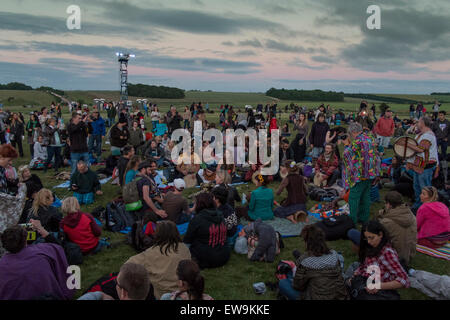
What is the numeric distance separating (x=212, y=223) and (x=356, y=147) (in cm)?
351

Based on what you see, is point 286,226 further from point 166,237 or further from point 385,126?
point 385,126

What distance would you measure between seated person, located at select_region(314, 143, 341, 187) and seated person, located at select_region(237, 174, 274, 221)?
3239 mm

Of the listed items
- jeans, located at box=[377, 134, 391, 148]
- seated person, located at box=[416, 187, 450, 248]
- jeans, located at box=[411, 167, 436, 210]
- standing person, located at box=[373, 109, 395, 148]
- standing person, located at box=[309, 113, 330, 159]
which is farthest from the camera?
jeans, located at box=[377, 134, 391, 148]

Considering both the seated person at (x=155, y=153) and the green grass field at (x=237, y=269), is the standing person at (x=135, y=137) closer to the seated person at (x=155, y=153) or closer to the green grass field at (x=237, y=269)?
the seated person at (x=155, y=153)

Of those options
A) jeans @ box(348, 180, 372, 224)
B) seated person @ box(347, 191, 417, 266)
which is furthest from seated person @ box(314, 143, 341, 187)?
seated person @ box(347, 191, 417, 266)

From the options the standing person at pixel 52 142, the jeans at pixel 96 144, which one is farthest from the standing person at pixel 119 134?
the jeans at pixel 96 144

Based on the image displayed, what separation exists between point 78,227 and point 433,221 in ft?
21.1

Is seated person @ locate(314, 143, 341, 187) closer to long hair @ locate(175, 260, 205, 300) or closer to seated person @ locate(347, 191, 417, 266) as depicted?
seated person @ locate(347, 191, 417, 266)

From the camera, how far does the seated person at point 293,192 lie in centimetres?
771

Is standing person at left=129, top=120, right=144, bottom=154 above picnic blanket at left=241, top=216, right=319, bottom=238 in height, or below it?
above

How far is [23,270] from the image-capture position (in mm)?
3932

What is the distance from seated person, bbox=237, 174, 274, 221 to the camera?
7312 millimetres
